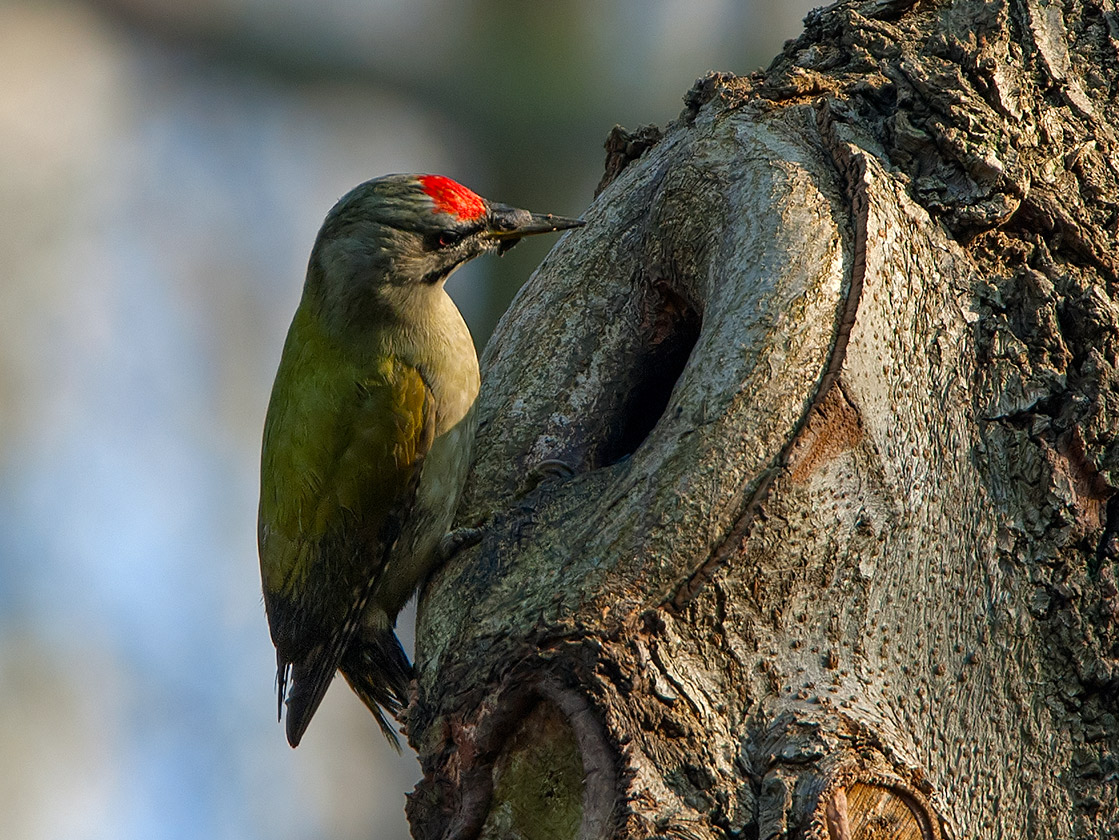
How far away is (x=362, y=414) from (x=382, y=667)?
2.57 ft

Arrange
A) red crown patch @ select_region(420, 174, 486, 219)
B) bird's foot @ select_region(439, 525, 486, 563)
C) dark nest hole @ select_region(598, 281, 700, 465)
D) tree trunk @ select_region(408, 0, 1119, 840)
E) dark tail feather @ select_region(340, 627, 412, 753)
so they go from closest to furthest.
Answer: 1. tree trunk @ select_region(408, 0, 1119, 840)
2. bird's foot @ select_region(439, 525, 486, 563)
3. dark nest hole @ select_region(598, 281, 700, 465)
4. red crown patch @ select_region(420, 174, 486, 219)
5. dark tail feather @ select_region(340, 627, 412, 753)

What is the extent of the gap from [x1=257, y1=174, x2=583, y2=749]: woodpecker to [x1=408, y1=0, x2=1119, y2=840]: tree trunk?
24.8 inches

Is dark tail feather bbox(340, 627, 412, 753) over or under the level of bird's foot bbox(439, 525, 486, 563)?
over

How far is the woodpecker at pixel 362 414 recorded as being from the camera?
338 centimetres

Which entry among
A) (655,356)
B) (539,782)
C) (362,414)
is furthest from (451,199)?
(539,782)

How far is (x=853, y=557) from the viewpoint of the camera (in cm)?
223

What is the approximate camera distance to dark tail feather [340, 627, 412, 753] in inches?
143

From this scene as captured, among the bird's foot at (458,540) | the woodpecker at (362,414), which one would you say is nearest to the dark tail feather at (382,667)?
the woodpecker at (362,414)

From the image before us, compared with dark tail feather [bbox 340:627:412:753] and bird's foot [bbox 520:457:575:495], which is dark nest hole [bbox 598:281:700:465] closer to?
bird's foot [bbox 520:457:575:495]

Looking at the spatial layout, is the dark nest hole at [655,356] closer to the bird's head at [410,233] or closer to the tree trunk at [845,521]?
the tree trunk at [845,521]

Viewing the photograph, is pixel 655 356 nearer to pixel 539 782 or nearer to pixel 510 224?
pixel 510 224

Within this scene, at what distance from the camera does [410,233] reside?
137 inches

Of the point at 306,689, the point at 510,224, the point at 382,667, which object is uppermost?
the point at 510,224

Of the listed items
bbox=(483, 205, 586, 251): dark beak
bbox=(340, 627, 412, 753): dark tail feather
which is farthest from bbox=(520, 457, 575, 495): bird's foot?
bbox=(340, 627, 412, 753): dark tail feather
